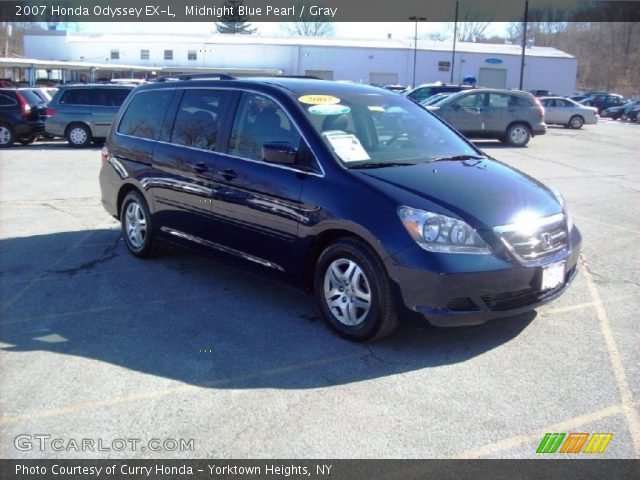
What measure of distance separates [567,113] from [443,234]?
97.9 ft

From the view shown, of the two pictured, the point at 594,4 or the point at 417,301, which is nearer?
the point at 417,301

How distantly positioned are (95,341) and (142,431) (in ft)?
4.51

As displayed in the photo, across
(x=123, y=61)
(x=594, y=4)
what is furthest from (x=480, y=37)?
(x=123, y=61)

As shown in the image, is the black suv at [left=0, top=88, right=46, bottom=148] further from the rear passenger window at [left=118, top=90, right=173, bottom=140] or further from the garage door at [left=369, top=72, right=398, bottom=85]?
the garage door at [left=369, top=72, right=398, bottom=85]

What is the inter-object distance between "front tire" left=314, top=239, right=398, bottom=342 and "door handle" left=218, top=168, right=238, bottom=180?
3.80ft

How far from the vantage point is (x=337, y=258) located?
4.54 metres

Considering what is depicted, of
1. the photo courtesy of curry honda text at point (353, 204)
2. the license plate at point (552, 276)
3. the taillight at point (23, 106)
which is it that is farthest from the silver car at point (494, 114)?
the license plate at point (552, 276)

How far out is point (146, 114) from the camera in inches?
262

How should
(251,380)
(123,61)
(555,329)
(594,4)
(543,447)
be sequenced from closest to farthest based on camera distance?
1. (543,447)
2. (251,380)
3. (555,329)
4. (123,61)
5. (594,4)

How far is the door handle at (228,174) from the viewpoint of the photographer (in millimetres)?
5281

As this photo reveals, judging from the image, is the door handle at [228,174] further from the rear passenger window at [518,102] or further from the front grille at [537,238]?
the rear passenger window at [518,102]

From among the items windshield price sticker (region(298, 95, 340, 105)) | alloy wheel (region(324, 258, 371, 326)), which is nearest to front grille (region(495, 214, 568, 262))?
alloy wheel (region(324, 258, 371, 326))

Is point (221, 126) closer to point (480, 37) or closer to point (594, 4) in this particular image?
point (594, 4)

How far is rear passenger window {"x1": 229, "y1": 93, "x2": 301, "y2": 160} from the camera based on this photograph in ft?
16.6
